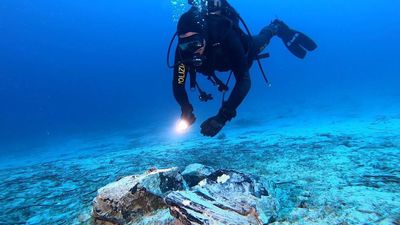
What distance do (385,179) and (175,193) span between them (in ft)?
10.5

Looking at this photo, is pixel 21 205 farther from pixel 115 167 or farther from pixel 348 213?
pixel 348 213

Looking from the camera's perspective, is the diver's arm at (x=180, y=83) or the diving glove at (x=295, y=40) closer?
the diver's arm at (x=180, y=83)

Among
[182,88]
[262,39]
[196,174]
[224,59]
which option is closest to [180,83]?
[182,88]

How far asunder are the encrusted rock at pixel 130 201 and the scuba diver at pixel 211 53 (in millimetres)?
974

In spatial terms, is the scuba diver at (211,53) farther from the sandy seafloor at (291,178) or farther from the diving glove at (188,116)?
the sandy seafloor at (291,178)

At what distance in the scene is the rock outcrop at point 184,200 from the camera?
9.30 ft

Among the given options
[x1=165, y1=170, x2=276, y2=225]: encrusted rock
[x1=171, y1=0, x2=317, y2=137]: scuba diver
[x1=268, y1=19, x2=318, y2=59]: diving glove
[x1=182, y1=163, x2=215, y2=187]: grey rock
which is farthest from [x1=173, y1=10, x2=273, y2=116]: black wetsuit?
[x1=268, y1=19, x2=318, y2=59]: diving glove

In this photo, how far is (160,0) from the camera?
102688 mm

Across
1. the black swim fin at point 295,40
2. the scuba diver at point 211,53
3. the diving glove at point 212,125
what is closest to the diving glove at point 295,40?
the black swim fin at point 295,40

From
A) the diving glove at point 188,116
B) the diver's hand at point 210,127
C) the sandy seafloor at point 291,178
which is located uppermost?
the diving glove at point 188,116

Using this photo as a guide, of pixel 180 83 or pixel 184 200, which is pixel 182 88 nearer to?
pixel 180 83

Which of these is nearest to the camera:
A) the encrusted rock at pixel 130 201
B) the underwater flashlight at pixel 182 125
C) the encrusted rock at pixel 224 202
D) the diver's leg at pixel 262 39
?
the encrusted rock at pixel 224 202

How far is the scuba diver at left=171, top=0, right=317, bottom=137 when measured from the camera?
160 inches

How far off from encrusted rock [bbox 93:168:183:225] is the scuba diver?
97 cm
